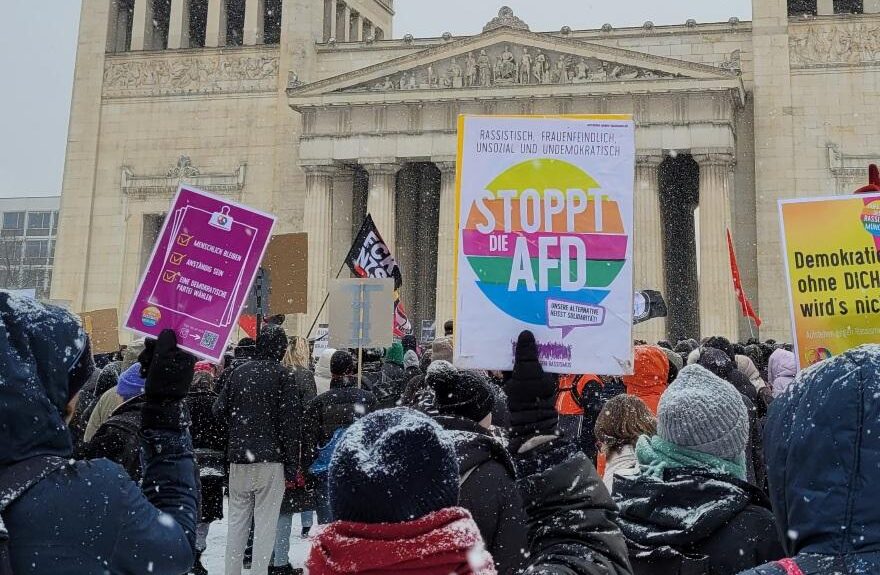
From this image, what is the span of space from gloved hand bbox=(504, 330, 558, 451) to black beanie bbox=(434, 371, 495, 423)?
0.71 metres

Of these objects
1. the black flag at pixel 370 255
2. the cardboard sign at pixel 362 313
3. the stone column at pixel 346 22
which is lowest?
the cardboard sign at pixel 362 313

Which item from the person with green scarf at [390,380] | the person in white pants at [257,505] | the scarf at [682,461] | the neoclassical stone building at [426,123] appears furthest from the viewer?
the neoclassical stone building at [426,123]

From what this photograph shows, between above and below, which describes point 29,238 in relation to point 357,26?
below

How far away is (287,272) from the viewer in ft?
34.0

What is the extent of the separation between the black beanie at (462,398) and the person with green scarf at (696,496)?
62cm

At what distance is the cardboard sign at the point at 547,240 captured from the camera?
3.55 meters

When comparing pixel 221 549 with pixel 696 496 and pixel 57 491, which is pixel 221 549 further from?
pixel 57 491

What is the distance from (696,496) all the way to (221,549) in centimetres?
734

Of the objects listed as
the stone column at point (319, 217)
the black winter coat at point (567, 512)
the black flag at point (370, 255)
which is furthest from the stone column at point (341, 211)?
the black winter coat at point (567, 512)

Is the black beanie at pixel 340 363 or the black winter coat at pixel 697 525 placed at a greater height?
the black beanie at pixel 340 363

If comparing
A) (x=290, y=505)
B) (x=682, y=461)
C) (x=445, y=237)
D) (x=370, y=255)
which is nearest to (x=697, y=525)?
(x=682, y=461)

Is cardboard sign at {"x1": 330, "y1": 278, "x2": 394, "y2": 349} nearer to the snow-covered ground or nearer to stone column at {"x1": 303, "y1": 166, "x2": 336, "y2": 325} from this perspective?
the snow-covered ground

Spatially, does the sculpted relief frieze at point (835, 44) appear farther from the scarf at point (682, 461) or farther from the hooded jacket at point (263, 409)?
the scarf at point (682, 461)

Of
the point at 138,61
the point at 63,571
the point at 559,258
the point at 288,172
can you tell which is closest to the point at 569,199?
the point at 559,258
